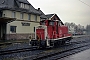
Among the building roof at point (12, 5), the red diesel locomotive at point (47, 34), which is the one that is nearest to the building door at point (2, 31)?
the building roof at point (12, 5)

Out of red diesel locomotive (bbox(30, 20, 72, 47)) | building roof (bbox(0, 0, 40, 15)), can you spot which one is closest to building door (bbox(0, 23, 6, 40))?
building roof (bbox(0, 0, 40, 15))

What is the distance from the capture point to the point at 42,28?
15234 mm

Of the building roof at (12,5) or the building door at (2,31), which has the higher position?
the building roof at (12,5)

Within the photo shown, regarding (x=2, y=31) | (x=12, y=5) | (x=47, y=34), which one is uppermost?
(x=12, y=5)

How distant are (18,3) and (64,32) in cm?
1542

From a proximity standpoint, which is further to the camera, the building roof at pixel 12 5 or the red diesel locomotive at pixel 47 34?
the building roof at pixel 12 5

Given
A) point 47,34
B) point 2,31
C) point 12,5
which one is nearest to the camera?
point 47,34

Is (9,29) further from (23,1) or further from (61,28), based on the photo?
(61,28)

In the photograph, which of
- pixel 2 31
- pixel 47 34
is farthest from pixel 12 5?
pixel 47 34

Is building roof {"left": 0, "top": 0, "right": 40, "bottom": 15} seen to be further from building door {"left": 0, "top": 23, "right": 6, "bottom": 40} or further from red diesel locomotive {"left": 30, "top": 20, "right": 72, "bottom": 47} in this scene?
red diesel locomotive {"left": 30, "top": 20, "right": 72, "bottom": 47}

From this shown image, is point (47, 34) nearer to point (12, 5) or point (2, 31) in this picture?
point (2, 31)

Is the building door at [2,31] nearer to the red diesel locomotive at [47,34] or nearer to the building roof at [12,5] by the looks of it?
the building roof at [12,5]

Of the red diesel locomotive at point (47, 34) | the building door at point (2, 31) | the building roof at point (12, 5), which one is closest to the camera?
the red diesel locomotive at point (47, 34)

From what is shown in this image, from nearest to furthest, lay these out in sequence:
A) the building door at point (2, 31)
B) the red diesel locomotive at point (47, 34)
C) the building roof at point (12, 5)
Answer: the red diesel locomotive at point (47, 34) < the building door at point (2, 31) < the building roof at point (12, 5)
